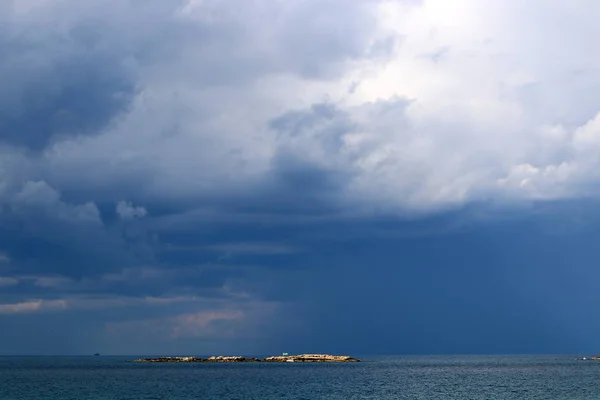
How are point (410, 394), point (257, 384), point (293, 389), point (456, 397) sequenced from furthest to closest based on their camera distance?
point (257, 384) → point (293, 389) → point (410, 394) → point (456, 397)

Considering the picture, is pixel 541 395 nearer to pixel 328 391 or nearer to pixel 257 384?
pixel 328 391

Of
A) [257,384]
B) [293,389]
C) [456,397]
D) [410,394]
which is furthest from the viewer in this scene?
[257,384]

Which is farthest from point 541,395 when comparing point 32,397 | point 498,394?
point 32,397

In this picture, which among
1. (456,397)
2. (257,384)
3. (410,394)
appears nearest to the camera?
(456,397)

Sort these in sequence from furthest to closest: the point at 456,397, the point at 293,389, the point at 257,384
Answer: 1. the point at 257,384
2. the point at 293,389
3. the point at 456,397

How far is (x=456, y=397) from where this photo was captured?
120688mm

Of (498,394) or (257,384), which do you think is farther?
(257,384)

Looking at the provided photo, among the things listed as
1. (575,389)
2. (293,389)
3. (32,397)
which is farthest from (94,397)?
(575,389)

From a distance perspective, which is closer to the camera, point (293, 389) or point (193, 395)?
point (193, 395)

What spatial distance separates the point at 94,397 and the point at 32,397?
12.9 m

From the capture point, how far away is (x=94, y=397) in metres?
123

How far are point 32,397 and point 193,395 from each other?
27.8 m

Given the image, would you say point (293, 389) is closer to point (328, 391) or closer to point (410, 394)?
point (328, 391)

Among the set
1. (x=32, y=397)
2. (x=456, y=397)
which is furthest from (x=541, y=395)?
(x=32, y=397)
